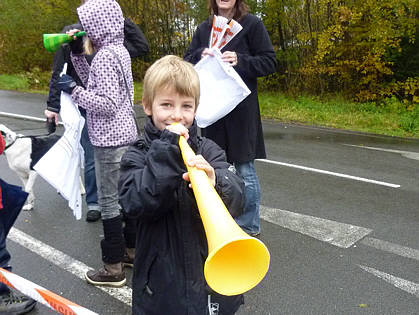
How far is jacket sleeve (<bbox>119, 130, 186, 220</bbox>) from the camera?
168cm

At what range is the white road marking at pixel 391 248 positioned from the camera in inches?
145

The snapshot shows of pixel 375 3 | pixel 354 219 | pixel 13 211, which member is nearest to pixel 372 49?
pixel 375 3

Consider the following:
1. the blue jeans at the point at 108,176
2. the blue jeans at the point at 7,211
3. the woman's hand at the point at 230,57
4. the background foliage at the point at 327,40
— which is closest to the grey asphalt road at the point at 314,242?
the blue jeans at the point at 7,211

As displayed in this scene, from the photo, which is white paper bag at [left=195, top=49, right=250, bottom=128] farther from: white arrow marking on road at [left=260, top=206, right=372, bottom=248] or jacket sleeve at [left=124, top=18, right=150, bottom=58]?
white arrow marking on road at [left=260, top=206, right=372, bottom=248]

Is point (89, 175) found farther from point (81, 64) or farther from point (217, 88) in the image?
point (217, 88)

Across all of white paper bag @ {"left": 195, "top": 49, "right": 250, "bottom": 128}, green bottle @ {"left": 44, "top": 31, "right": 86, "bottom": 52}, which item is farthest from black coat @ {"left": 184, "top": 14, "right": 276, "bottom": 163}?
green bottle @ {"left": 44, "top": 31, "right": 86, "bottom": 52}

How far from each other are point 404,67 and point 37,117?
1017 cm

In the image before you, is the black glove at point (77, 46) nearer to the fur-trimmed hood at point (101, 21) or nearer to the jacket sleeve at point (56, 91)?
the fur-trimmed hood at point (101, 21)

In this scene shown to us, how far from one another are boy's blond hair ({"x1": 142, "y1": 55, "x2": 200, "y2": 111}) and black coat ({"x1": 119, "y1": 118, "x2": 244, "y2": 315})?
0.16m

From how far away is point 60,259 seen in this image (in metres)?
3.60

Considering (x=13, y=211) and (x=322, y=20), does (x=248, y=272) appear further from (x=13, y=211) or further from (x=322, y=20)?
(x=322, y=20)

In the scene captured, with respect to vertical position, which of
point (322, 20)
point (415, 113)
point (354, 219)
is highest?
point (322, 20)

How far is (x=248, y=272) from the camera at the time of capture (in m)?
1.44

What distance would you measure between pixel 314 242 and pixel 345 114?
27.3ft
